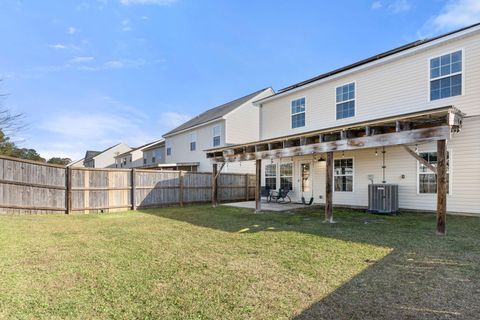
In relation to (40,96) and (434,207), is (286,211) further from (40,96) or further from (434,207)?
(40,96)

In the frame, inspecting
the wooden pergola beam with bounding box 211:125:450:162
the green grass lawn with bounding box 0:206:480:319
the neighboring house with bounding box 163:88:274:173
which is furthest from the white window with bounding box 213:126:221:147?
the green grass lawn with bounding box 0:206:480:319

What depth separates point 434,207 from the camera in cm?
950

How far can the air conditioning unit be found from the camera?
9.75 meters

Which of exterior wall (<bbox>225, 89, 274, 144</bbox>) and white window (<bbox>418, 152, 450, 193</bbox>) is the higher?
exterior wall (<bbox>225, 89, 274, 144</bbox>)

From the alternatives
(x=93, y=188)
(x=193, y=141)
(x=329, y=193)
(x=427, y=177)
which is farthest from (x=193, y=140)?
(x=427, y=177)

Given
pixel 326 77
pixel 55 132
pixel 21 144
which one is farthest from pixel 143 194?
pixel 55 132

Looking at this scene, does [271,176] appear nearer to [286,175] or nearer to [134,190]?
[286,175]

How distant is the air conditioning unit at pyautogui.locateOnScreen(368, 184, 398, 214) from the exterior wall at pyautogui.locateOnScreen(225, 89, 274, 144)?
1101 cm

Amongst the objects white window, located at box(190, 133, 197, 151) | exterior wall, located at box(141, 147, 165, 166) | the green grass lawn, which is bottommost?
the green grass lawn

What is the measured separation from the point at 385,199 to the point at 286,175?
5795mm

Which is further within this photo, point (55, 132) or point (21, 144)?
point (55, 132)

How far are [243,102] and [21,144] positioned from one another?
15681 mm

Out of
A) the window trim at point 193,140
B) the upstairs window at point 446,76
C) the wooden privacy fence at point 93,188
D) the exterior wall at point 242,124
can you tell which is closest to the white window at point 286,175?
the wooden privacy fence at point 93,188

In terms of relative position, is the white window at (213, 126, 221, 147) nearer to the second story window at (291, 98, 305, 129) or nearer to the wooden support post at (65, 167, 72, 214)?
the second story window at (291, 98, 305, 129)
